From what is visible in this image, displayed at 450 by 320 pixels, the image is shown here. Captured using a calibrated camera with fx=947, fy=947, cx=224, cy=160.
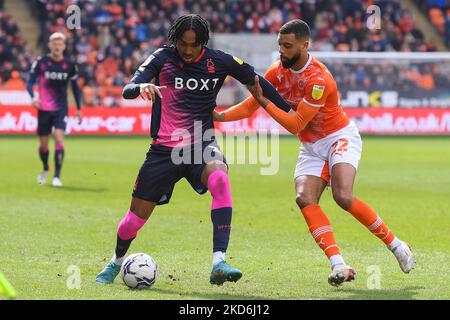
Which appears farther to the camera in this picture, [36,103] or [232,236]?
[36,103]

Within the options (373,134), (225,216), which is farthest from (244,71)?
(373,134)

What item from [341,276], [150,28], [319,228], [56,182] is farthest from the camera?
[150,28]

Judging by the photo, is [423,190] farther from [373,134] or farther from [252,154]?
[373,134]

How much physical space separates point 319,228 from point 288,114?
1014 mm

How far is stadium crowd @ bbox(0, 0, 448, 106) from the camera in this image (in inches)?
1260

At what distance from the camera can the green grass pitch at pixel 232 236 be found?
771 centimetres

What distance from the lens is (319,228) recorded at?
26.7 feet

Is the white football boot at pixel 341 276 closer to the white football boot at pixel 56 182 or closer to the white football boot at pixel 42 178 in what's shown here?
the white football boot at pixel 56 182

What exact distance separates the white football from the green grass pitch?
0.29 ft

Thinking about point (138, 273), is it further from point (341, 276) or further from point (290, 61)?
point (290, 61)

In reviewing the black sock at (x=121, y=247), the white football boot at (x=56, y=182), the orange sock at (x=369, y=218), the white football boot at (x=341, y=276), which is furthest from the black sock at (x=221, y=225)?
the white football boot at (x=56, y=182)

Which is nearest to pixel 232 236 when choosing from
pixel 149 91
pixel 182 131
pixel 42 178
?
pixel 182 131

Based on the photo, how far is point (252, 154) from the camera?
2572cm

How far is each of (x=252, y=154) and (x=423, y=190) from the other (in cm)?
977
